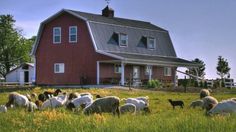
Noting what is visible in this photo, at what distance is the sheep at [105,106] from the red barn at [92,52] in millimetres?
29630

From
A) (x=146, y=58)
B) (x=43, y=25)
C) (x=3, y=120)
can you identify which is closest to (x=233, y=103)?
(x=3, y=120)

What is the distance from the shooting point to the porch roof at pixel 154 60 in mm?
48062

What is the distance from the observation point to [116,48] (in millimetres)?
51125

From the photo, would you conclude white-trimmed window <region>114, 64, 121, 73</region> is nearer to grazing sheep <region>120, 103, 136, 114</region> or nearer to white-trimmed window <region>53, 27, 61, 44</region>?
white-trimmed window <region>53, 27, 61, 44</region>

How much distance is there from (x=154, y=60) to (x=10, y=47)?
154 ft

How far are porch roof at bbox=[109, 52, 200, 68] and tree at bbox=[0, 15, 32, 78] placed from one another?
41.4 meters

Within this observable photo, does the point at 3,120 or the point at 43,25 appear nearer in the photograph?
the point at 3,120

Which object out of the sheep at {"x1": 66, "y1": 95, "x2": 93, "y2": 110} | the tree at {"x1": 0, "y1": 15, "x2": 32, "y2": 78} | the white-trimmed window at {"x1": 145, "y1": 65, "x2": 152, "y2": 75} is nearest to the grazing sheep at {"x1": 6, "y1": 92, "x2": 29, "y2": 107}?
the sheep at {"x1": 66, "y1": 95, "x2": 93, "y2": 110}

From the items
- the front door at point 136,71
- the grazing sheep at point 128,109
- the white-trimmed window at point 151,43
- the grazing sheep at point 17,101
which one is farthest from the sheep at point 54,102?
the white-trimmed window at point 151,43

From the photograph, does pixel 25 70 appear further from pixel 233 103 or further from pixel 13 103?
pixel 233 103

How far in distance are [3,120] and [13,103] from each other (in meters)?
5.75

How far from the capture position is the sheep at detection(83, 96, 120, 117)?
16.8 meters

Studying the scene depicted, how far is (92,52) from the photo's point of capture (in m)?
49.1

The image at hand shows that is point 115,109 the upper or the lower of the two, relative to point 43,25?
lower
